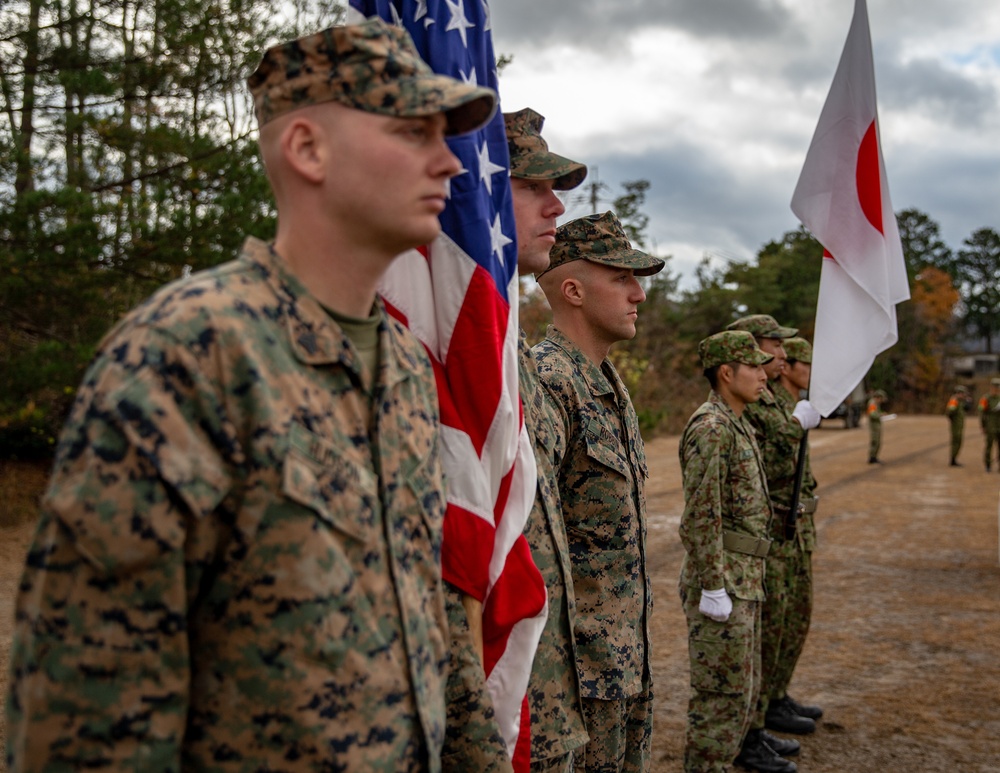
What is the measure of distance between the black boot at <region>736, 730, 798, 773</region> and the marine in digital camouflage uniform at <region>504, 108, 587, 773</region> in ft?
8.39

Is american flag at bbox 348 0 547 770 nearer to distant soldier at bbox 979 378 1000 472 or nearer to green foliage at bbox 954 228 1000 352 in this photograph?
distant soldier at bbox 979 378 1000 472

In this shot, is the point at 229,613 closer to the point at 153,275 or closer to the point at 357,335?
the point at 357,335

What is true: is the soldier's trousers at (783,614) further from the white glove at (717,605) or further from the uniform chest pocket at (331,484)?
the uniform chest pocket at (331,484)

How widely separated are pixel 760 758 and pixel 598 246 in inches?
113

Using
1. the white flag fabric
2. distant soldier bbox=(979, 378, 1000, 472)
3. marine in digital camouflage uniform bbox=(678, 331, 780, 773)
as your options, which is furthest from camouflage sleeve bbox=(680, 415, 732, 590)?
A: distant soldier bbox=(979, 378, 1000, 472)

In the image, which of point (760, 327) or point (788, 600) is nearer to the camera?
point (788, 600)

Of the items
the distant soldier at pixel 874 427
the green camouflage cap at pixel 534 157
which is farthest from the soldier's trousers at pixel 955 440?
the green camouflage cap at pixel 534 157

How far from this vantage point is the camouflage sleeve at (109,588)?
118cm

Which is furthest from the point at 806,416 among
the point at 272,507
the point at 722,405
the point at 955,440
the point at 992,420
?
the point at 955,440

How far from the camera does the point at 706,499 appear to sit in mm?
4164

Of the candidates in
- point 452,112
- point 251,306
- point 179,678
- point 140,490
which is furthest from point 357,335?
point 179,678

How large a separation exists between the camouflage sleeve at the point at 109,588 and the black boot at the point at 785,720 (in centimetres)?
461

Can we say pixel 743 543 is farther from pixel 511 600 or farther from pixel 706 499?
pixel 511 600

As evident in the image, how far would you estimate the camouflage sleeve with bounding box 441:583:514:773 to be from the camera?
1752 millimetres
